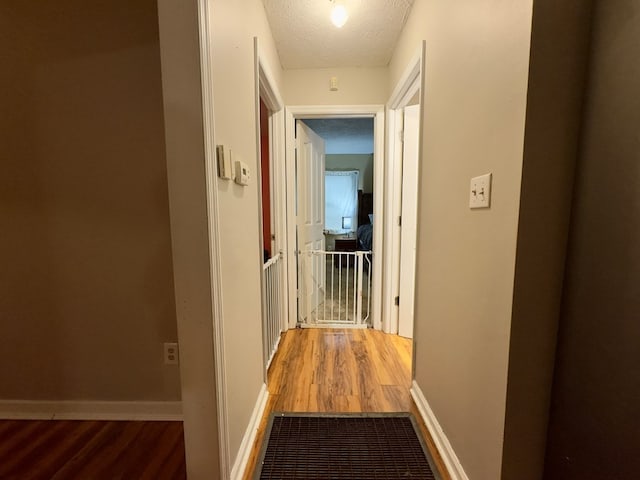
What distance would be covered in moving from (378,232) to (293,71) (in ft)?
5.30

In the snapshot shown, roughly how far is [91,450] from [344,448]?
1.20m

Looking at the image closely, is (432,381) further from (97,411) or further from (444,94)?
(97,411)

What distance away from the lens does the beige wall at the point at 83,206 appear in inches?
54.3

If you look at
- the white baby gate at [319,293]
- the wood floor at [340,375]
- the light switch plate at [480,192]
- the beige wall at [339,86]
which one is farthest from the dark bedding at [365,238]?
the light switch plate at [480,192]

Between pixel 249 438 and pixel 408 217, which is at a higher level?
pixel 408 217

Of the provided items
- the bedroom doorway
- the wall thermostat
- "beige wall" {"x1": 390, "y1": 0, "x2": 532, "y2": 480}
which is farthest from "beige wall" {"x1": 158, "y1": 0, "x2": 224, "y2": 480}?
the bedroom doorway

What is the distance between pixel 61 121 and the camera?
140cm

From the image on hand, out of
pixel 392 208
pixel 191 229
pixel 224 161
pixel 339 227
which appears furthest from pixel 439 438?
pixel 339 227

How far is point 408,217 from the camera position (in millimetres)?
2492

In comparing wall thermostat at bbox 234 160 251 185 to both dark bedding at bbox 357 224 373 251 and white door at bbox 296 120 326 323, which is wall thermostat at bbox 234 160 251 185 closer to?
white door at bbox 296 120 326 323

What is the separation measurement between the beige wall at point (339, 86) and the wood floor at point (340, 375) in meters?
2.09

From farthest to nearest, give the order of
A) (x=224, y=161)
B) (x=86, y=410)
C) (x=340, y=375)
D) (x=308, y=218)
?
(x=308, y=218), (x=340, y=375), (x=86, y=410), (x=224, y=161)

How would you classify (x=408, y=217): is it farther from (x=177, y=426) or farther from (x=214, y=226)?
(x=177, y=426)

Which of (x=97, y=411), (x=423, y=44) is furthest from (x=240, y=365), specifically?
(x=423, y=44)
